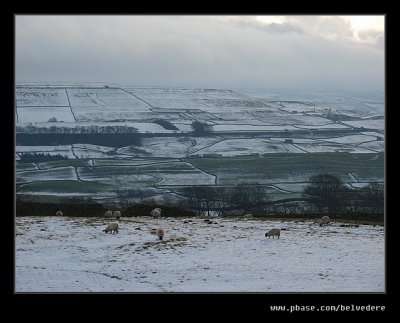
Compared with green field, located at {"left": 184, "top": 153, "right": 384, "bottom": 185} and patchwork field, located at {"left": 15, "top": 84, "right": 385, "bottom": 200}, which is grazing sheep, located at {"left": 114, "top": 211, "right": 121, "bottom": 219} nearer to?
patchwork field, located at {"left": 15, "top": 84, "right": 385, "bottom": 200}

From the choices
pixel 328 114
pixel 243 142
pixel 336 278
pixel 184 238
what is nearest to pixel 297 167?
pixel 243 142

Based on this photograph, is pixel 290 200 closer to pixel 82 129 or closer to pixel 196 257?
pixel 196 257

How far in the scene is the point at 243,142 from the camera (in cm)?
9250

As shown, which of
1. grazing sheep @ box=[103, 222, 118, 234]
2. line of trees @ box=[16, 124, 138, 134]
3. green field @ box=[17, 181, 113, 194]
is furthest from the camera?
line of trees @ box=[16, 124, 138, 134]

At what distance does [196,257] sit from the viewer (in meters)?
18.7

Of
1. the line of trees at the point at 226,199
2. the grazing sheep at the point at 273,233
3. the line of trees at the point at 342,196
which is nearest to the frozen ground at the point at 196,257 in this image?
the grazing sheep at the point at 273,233

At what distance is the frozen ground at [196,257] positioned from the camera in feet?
49.3

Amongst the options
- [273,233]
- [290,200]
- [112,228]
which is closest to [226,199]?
[290,200]

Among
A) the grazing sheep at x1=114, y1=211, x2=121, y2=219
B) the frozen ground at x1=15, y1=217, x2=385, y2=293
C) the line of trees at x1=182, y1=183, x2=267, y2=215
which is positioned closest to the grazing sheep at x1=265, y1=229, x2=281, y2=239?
the frozen ground at x1=15, y1=217, x2=385, y2=293

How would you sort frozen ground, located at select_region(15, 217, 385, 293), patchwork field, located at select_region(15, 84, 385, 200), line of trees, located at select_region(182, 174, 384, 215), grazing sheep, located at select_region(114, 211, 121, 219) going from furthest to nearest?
1. patchwork field, located at select_region(15, 84, 385, 200)
2. line of trees, located at select_region(182, 174, 384, 215)
3. grazing sheep, located at select_region(114, 211, 121, 219)
4. frozen ground, located at select_region(15, 217, 385, 293)

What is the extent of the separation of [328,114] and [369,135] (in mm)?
19925

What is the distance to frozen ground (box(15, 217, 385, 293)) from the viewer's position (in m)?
15.0

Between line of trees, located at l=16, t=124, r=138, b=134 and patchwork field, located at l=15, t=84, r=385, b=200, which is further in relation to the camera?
line of trees, located at l=16, t=124, r=138, b=134
